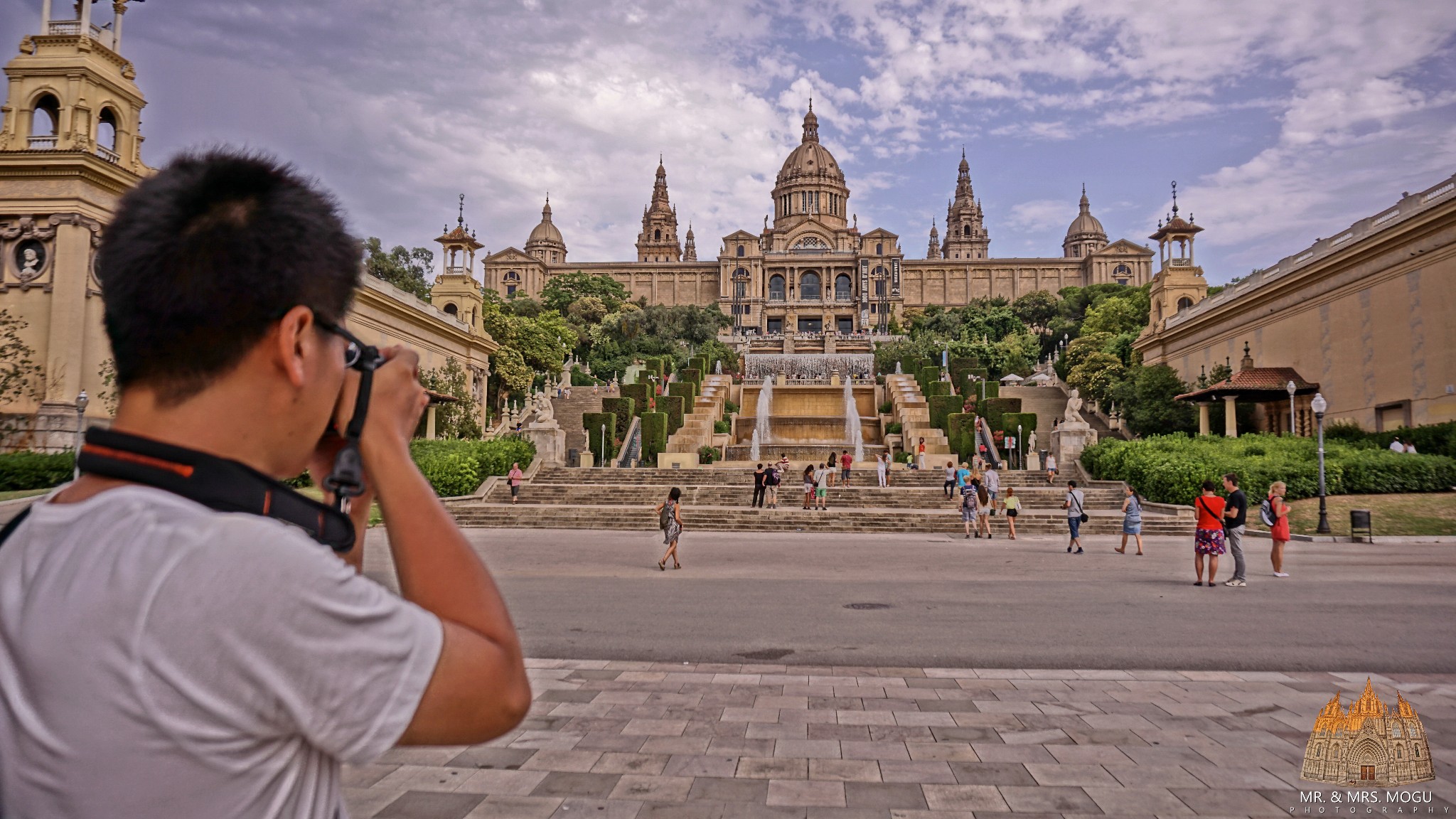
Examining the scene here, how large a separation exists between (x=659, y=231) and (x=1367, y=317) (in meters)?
105

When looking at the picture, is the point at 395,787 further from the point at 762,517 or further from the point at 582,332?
the point at 582,332

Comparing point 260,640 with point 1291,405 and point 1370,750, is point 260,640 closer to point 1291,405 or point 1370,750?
point 1370,750

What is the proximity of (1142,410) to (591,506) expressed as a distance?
2681 centimetres

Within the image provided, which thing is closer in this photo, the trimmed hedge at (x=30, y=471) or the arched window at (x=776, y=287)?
the trimmed hedge at (x=30, y=471)

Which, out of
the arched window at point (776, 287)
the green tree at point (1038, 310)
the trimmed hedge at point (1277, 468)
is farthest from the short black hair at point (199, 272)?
the arched window at point (776, 287)

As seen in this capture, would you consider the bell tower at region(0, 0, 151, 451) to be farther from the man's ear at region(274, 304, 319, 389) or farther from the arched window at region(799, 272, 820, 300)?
the arched window at region(799, 272, 820, 300)

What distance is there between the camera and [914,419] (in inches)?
1534

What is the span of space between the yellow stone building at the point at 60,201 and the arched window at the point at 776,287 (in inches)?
3226

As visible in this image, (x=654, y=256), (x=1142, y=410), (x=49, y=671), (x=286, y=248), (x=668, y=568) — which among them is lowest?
(x=668, y=568)

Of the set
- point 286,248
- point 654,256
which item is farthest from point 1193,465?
point 654,256

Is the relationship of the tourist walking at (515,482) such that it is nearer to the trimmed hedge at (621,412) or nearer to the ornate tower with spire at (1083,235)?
the trimmed hedge at (621,412)

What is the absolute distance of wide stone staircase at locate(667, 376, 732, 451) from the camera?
3750 centimetres

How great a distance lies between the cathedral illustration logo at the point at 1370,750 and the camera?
432 centimetres

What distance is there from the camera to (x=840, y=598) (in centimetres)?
1119
